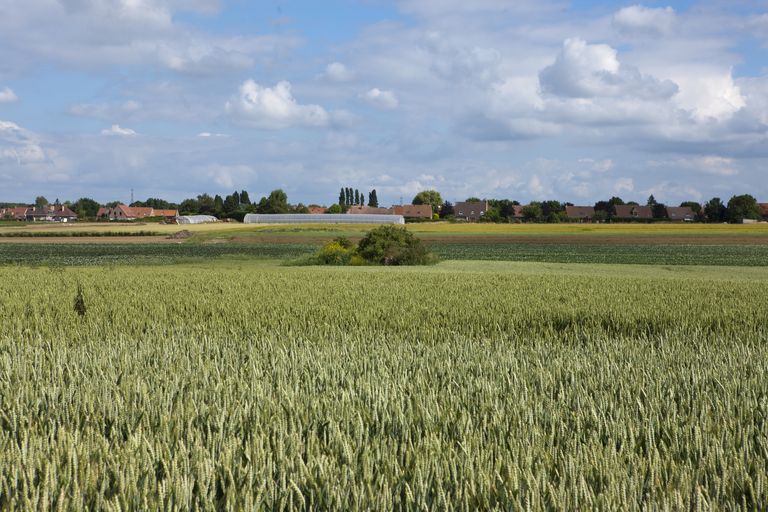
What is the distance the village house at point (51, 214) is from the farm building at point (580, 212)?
360 feet

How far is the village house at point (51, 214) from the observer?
549 ft

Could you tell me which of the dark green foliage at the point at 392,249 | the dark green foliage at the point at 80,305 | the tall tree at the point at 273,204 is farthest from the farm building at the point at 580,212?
the dark green foliage at the point at 80,305

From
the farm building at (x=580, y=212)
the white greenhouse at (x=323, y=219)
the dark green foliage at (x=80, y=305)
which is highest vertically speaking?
the farm building at (x=580, y=212)

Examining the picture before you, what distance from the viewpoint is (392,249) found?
39719 mm

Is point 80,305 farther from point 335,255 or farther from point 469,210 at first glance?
point 469,210

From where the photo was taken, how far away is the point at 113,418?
531 centimetres

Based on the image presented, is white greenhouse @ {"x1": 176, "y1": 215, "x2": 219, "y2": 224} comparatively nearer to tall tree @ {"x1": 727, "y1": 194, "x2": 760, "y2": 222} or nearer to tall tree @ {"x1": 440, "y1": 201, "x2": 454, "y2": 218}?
tall tree @ {"x1": 440, "y1": 201, "x2": 454, "y2": 218}

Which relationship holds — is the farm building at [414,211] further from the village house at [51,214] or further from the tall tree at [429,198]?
the village house at [51,214]

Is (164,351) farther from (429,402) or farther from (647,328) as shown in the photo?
(647,328)

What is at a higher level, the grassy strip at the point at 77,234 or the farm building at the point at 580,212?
the farm building at the point at 580,212

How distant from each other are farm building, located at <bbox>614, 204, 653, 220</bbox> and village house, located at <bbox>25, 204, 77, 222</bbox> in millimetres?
119580

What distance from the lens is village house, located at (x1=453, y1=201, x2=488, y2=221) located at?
541ft

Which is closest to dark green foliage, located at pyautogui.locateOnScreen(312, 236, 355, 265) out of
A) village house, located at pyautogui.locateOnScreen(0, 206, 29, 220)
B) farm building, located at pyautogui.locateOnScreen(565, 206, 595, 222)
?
farm building, located at pyautogui.locateOnScreen(565, 206, 595, 222)

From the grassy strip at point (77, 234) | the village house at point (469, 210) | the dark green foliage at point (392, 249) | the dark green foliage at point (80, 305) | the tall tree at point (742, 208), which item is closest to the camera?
the dark green foliage at point (80, 305)
